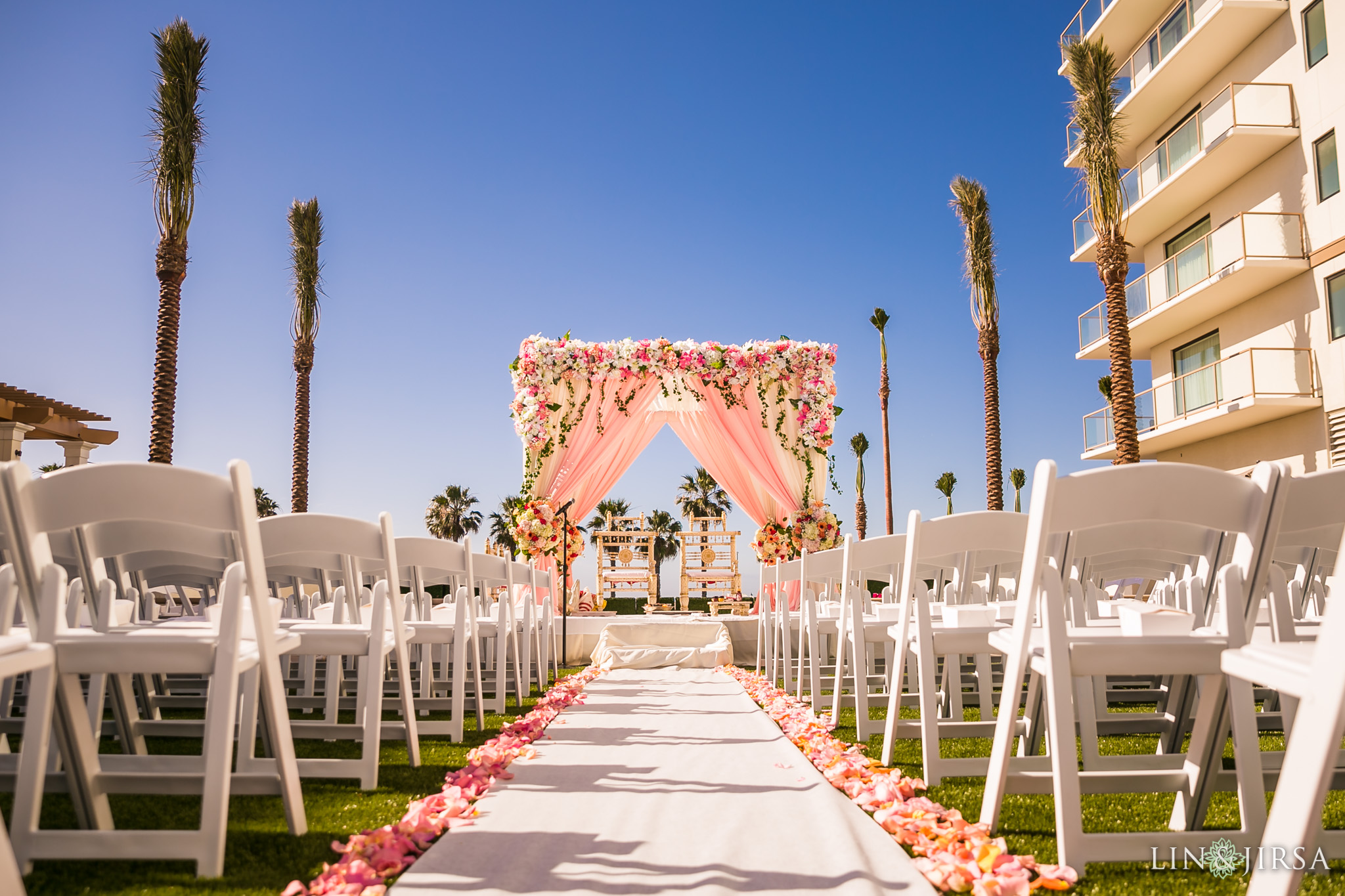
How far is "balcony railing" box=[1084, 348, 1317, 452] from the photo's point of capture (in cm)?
1477

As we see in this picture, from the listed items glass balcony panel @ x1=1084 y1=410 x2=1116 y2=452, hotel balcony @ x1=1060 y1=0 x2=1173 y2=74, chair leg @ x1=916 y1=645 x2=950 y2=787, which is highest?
hotel balcony @ x1=1060 y1=0 x2=1173 y2=74

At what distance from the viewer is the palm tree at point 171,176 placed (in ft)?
34.9

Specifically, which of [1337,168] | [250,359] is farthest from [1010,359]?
[250,359]

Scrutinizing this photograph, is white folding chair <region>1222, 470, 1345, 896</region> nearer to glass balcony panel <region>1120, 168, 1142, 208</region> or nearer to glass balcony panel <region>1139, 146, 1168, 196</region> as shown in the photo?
glass balcony panel <region>1139, 146, 1168, 196</region>

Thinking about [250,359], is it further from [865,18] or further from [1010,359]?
[1010,359]

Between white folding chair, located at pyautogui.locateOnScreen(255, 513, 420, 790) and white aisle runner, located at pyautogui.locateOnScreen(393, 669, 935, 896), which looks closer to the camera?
white aisle runner, located at pyautogui.locateOnScreen(393, 669, 935, 896)

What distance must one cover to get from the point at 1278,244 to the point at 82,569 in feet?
61.2

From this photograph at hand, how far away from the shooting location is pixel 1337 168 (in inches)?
548

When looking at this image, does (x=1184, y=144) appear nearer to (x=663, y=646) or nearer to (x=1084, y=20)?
(x=1084, y=20)

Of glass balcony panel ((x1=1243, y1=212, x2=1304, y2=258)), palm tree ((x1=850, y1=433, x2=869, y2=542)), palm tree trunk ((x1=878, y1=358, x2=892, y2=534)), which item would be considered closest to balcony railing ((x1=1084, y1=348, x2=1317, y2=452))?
glass balcony panel ((x1=1243, y1=212, x2=1304, y2=258))

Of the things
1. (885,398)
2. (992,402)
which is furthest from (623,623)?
(885,398)

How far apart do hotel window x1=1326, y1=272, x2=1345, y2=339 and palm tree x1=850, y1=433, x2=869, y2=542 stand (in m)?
19.0

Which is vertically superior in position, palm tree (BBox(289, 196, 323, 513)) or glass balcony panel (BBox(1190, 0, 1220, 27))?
glass balcony panel (BBox(1190, 0, 1220, 27))

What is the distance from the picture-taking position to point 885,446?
3106 centimetres
